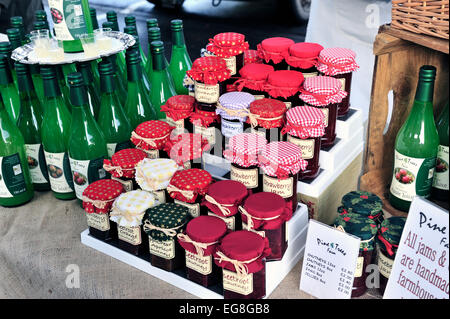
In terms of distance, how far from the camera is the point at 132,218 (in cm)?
101

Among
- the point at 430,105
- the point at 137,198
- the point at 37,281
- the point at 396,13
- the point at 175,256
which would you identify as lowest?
the point at 37,281

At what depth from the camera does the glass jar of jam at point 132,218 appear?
3.30 ft

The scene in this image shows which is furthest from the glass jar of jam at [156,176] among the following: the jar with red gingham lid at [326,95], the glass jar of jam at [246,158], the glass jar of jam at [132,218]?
the jar with red gingham lid at [326,95]

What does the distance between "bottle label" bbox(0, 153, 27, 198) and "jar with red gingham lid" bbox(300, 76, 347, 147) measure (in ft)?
2.67

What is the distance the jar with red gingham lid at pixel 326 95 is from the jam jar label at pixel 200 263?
1.56 ft

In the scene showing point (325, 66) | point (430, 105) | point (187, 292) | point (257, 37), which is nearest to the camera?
point (187, 292)

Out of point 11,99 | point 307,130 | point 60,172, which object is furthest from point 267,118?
point 11,99

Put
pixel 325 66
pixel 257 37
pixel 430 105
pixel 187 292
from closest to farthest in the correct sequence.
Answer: pixel 187 292 → pixel 430 105 → pixel 325 66 → pixel 257 37

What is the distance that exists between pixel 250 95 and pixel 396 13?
0.39 m

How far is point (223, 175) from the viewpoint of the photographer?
126cm

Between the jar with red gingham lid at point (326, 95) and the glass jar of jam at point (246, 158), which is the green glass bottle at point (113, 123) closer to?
the glass jar of jam at point (246, 158)

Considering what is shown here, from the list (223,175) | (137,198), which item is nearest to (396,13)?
(223,175)

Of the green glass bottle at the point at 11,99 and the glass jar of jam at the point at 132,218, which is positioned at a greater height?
the green glass bottle at the point at 11,99
